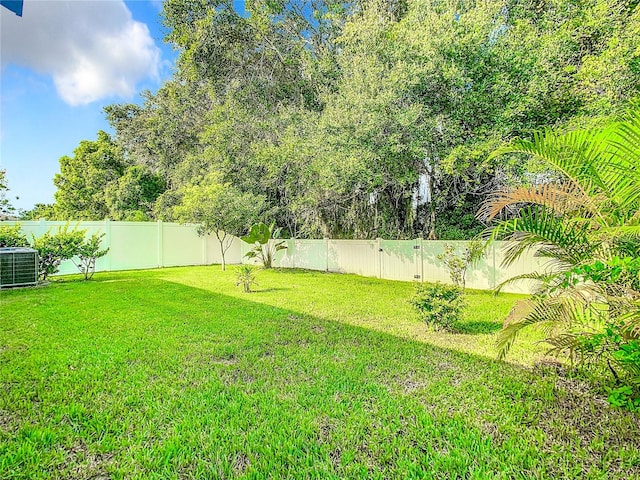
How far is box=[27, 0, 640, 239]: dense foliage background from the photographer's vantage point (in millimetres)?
7176

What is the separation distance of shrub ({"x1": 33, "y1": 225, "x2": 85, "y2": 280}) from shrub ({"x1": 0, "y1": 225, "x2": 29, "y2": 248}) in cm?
27

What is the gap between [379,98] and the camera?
7.76 meters

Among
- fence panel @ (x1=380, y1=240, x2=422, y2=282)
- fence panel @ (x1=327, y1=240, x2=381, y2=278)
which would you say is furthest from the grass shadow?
fence panel @ (x1=327, y1=240, x2=381, y2=278)

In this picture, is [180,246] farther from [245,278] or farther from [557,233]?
[557,233]

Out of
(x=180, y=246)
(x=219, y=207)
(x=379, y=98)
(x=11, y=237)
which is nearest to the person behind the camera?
(x=379, y=98)

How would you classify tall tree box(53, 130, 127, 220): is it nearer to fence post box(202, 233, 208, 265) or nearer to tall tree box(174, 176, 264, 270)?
fence post box(202, 233, 208, 265)

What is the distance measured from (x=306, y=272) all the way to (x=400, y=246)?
352 centimetres

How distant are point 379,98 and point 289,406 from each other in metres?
6.92

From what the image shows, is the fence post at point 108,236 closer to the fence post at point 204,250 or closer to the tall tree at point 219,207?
the tall tree at point 219,207

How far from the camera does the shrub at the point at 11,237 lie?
28.0 ft

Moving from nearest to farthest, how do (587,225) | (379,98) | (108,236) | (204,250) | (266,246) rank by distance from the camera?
1. (587,225)
2. (379,98)
3. (108,236)
4. (266,246)
5. (204,250)

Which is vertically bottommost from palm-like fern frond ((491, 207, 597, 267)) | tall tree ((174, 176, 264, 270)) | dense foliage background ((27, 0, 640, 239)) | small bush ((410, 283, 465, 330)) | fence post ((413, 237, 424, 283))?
small bush ((410, 283, 465, 330))

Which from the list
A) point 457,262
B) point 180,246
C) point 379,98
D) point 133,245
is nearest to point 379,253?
point 457,262

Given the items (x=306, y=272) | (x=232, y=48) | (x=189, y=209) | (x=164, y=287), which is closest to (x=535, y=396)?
(x=164, y=287)
